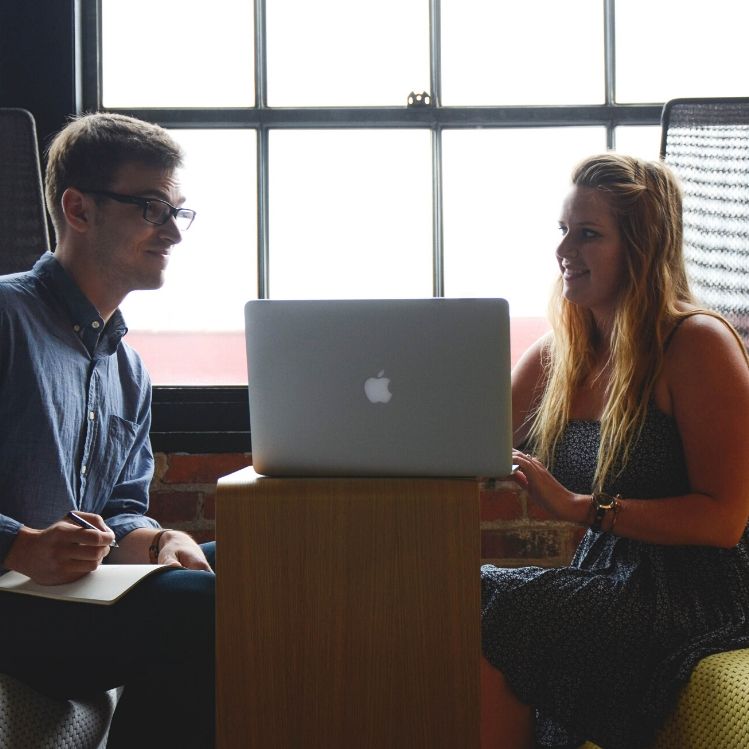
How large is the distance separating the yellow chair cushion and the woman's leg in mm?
214

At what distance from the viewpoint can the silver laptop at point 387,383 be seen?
41.7 inches

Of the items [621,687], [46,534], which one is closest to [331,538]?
[46,534]

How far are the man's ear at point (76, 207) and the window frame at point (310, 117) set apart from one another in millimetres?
625

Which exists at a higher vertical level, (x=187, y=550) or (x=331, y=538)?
(x=331, y=538)

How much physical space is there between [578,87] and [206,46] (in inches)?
34.6

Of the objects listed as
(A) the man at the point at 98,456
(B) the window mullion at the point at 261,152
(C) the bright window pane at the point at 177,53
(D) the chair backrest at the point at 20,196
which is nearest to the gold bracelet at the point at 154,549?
(A) the man at the point at 98,456

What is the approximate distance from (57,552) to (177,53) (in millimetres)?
1345

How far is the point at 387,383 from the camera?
1067 millimetres

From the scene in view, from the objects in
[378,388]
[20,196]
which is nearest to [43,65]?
[20,196]

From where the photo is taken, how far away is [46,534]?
112 centimetres

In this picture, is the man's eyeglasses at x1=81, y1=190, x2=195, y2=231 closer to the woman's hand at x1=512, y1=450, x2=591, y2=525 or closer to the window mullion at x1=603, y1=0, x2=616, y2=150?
the woman's hand at x1=512, y1=450, x2=591, y2=525

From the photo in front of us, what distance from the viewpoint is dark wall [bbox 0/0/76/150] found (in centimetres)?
194

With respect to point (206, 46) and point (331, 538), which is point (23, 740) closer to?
point (331, 538)

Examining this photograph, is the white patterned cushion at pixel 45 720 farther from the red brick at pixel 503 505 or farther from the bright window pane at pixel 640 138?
the bright window pane at pixel 640 138
